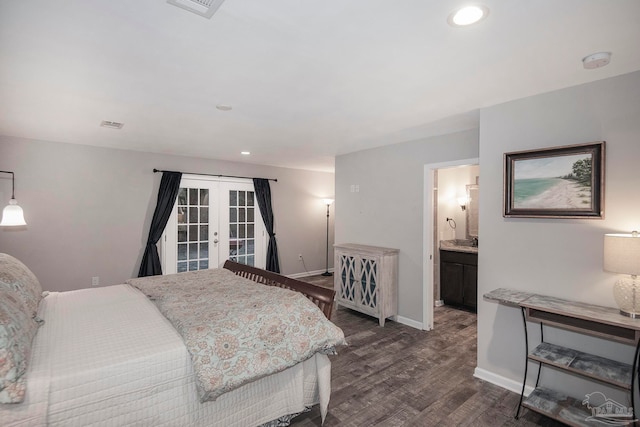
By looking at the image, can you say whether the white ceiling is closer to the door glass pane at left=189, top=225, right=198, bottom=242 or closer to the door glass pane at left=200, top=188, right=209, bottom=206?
the door glass pane at left=200, top=188, right=209, bottom=206

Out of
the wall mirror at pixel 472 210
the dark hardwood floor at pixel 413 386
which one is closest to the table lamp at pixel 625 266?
the dark hardwood floor at pixel 413 386

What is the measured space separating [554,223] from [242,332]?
2.45 metres

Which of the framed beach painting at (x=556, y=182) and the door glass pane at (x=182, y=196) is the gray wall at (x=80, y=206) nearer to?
the door glass pane at (x=182, y=196)

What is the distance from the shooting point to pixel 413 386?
2682 mm

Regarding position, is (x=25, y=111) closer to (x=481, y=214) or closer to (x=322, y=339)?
(x=322, y=339)

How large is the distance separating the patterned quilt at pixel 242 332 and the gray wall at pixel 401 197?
83.8 inches

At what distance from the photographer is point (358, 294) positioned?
434cm

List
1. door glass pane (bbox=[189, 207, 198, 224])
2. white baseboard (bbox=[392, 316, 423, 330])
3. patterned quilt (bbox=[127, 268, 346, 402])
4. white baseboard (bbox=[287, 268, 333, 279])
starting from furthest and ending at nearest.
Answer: white baseboard (bbox=[287, 268, 333, 279]), door glass pane (bbox=[189, 207, 198, 224]), white baseboard (bbox=[392, 316, 423, 330]), patterned quilt (bbox=[127, 268, 346, 402])

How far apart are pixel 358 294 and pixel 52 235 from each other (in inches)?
170


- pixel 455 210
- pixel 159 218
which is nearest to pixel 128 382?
pixel 159 218

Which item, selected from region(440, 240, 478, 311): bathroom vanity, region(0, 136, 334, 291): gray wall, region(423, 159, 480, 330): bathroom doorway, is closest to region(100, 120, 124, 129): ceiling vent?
region(0, 136, 334, 291): gray wall

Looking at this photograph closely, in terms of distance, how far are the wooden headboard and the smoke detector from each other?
2.23 meters

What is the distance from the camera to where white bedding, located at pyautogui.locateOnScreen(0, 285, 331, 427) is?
1467 mm

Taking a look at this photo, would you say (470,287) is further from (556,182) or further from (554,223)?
(556,182)
